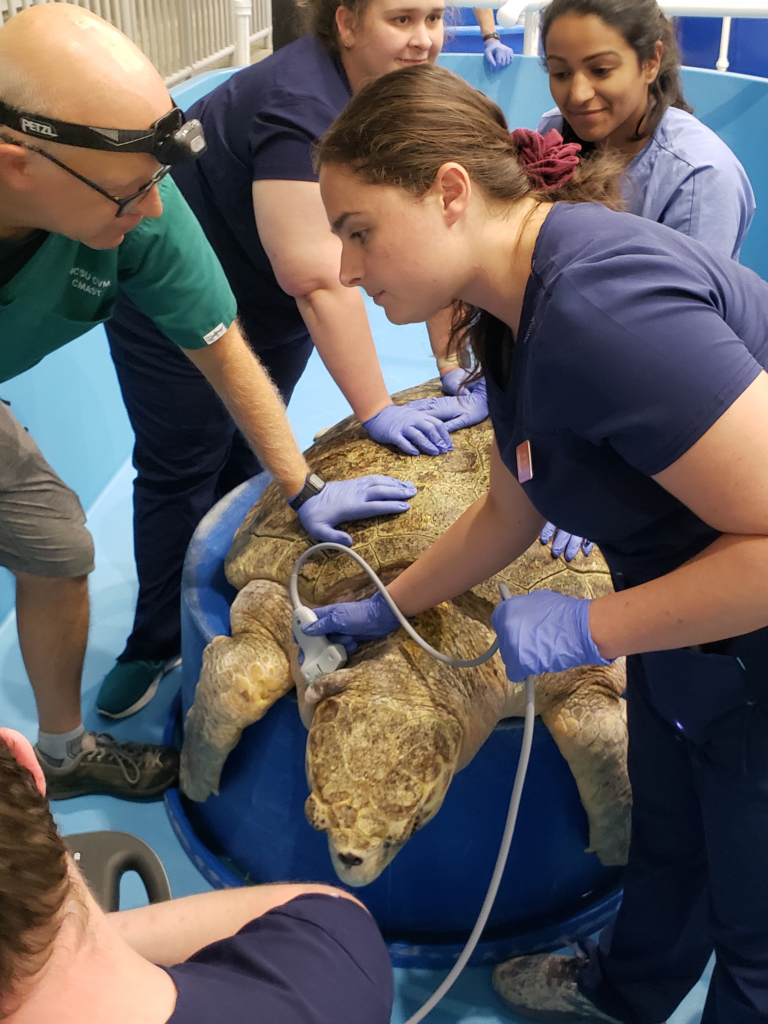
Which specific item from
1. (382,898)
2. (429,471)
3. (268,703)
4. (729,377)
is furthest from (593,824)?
(729,377)

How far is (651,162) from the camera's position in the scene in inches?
66.5

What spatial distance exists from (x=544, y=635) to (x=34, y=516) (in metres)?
0.94

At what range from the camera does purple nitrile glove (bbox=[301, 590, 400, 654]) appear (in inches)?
56.6

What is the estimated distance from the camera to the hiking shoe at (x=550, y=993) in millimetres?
1422

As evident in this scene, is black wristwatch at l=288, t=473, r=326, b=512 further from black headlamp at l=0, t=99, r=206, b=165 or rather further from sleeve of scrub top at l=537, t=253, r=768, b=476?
sleeve of scrub top at l=537, t=253, r=768, b=476

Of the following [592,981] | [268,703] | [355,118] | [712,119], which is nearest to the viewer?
[355,118]

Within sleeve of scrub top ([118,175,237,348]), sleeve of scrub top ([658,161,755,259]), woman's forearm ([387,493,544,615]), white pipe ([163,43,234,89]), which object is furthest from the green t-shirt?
white pipe ([163,43,234,89])

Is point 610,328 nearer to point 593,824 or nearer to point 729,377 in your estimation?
point 729,377

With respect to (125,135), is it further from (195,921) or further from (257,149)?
(195,921)

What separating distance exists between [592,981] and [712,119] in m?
4.14

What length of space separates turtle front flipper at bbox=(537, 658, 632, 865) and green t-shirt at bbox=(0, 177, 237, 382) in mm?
884

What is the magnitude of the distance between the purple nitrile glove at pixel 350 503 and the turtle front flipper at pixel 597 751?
0.43 metres

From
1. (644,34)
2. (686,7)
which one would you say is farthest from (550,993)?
(686,7)

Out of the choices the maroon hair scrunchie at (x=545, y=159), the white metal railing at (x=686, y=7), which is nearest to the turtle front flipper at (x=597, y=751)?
the maroon hair scrunchie at (x=545, y=159)
